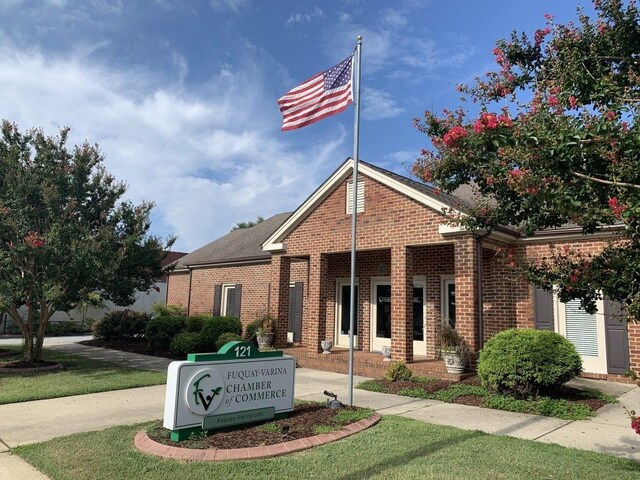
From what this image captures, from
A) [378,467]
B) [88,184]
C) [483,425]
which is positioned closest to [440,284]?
[483,425]

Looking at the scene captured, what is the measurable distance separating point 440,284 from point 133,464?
32.0 feet

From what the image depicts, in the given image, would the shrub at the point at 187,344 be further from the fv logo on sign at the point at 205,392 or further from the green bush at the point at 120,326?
the fv logo on sign at the point at 205,392

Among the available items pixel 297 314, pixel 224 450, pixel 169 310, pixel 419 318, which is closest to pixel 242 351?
pixel 224 450

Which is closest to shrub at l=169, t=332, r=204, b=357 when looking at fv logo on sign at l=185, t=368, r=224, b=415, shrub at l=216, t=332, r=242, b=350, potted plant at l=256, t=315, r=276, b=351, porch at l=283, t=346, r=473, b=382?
shrub at l=216, t=332, r=242, b=350

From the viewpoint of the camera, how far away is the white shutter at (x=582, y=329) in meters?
10.3

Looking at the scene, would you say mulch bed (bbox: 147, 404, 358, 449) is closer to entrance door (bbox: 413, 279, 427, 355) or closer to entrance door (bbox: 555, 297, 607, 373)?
entrance door (bbox: 555, 297, 607, 373)

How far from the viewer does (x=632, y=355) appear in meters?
9.53

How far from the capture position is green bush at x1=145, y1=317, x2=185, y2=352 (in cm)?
1545

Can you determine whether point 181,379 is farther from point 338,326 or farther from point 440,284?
point 338,326

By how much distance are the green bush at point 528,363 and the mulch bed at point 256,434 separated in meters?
3.21

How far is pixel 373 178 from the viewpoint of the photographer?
1234 cm

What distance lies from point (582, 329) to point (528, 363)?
11.8 feet

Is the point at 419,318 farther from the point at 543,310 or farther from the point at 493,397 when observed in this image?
the point at 493,397

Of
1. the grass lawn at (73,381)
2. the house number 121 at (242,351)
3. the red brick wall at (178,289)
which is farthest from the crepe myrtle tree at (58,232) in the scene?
the red brick wall at (178,289)
